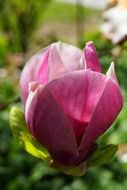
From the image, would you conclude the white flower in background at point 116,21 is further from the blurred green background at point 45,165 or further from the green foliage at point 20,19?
the green foliage at point 20,19

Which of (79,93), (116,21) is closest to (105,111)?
(79,93)

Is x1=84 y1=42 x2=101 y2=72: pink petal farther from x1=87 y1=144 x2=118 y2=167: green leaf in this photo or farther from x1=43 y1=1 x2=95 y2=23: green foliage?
x1=43 y1=1 x2=95 y2=23: green foliage

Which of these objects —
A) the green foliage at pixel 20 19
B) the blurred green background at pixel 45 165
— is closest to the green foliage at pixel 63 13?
the green foliage at pixel 20 19

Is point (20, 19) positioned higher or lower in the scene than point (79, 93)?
lower

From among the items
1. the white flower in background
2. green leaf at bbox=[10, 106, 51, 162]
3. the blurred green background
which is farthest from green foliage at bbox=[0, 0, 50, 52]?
green leaf at bbox=[10, 106, 51, 162]

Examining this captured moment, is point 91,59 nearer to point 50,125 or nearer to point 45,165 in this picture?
point 50,125

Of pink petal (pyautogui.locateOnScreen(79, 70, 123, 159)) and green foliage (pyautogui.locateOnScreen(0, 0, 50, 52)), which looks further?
green foliage (pyautogui.locateOnScreen(0, 0, 50, 52))
